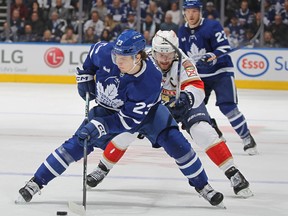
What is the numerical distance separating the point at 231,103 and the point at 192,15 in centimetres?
73

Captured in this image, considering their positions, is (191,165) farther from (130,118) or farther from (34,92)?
(34,92)

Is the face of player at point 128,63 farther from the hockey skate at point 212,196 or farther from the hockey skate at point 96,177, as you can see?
the hockey skate at point 96,177

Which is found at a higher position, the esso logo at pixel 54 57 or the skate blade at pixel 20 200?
the skate blade at pixel 20 200

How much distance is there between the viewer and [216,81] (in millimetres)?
6660

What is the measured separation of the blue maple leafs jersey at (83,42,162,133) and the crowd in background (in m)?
7.80

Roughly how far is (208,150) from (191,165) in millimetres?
405

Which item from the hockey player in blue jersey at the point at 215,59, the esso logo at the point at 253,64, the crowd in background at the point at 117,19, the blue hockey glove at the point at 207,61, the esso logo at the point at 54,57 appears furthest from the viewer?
the crowd in background at the point at 117,19

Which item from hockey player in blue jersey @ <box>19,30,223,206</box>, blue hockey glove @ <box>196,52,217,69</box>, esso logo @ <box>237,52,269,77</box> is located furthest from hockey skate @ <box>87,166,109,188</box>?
esso logo @ <box>237,52,269,77</box>

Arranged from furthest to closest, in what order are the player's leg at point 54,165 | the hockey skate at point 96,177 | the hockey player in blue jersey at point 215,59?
1. the hockey player in blue jersey at point 215,59
2. the hockey skate at point 96,177
3. the player's leg at point 54,165

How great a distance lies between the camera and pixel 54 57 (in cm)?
1245

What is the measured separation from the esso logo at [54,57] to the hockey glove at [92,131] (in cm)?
817

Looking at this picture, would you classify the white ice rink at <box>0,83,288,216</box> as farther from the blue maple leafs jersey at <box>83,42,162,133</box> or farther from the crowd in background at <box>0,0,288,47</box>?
the crowd in background at <box>0,0,288,47</box>

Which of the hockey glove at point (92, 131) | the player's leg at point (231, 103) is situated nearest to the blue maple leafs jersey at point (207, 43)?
the player's leg at point (231, 103)

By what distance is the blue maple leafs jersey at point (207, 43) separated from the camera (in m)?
6.61
